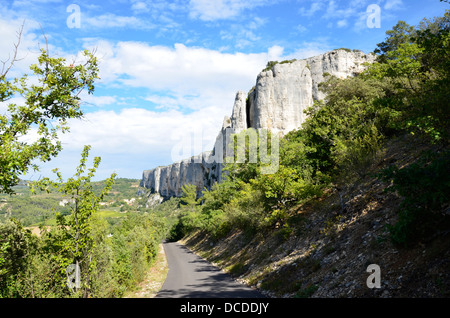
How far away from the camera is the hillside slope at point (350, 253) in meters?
6.88

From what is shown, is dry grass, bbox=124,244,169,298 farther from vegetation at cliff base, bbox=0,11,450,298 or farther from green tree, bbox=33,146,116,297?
green tree, bbox=33,146,116,297

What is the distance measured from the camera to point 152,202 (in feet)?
548

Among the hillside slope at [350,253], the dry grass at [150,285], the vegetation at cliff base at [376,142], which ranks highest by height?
the vegetation at cliff base at [376,142]

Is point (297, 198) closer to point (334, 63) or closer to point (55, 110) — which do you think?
point (55, 110)

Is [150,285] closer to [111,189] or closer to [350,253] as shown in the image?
[111,189]

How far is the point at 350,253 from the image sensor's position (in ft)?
33.8

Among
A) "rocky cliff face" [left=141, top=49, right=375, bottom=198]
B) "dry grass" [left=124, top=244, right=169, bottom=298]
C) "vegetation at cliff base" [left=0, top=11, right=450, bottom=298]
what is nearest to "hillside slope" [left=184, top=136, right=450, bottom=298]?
"vegetation at cliff base" [left=0, top=11, right=450, bottom=298]

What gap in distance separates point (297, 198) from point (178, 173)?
12916 cm

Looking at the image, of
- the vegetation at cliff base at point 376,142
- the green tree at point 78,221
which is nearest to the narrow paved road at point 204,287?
the vegetation at cliff base at point 376,142

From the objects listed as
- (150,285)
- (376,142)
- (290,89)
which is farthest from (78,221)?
(290,89)

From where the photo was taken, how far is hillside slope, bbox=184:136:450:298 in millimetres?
6879

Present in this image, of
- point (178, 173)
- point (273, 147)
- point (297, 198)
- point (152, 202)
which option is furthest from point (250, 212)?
point (152, 202)

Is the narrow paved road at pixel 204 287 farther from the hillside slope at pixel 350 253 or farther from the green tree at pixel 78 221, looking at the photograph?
the green tree at pixel 78 221

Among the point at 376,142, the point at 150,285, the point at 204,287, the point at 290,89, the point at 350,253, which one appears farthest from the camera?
the point at 290,89
